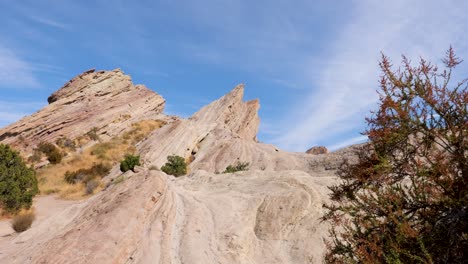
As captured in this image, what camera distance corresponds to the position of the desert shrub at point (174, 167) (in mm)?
32781

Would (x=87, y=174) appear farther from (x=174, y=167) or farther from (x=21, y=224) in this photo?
(x=21, y=224)

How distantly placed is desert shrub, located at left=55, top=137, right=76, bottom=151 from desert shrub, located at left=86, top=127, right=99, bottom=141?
2.46 meters

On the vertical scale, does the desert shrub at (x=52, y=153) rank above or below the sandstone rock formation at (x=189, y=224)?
above

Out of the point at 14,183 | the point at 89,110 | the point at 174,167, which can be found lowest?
the point at 14,183

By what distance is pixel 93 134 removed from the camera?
50188 millimetres

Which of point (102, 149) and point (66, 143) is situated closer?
point (102, 149)

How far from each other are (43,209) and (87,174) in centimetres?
1169

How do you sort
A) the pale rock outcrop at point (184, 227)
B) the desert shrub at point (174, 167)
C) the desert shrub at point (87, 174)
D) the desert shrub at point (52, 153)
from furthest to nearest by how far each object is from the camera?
the desert shrub at point (52, 153) → the desert shrub at point (174, 167) → the desert shrub at point (87, 174) → the pale rock outcrop at point (184, 227)

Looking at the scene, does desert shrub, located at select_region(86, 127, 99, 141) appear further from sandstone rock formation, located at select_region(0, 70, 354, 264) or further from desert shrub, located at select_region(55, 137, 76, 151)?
sandstone rock formation, located at select_region(0, 70, 354, 264)

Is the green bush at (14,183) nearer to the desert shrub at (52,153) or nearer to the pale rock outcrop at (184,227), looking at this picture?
the pale rock outcrop at (184,227)

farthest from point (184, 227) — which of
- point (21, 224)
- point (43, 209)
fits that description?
point (43, 209)

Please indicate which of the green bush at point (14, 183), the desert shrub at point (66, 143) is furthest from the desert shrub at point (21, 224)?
the desert shrub at point (66, 143)

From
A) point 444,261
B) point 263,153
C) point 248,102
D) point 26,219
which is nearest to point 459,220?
point 444,261

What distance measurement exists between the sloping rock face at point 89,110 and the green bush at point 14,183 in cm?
2975
